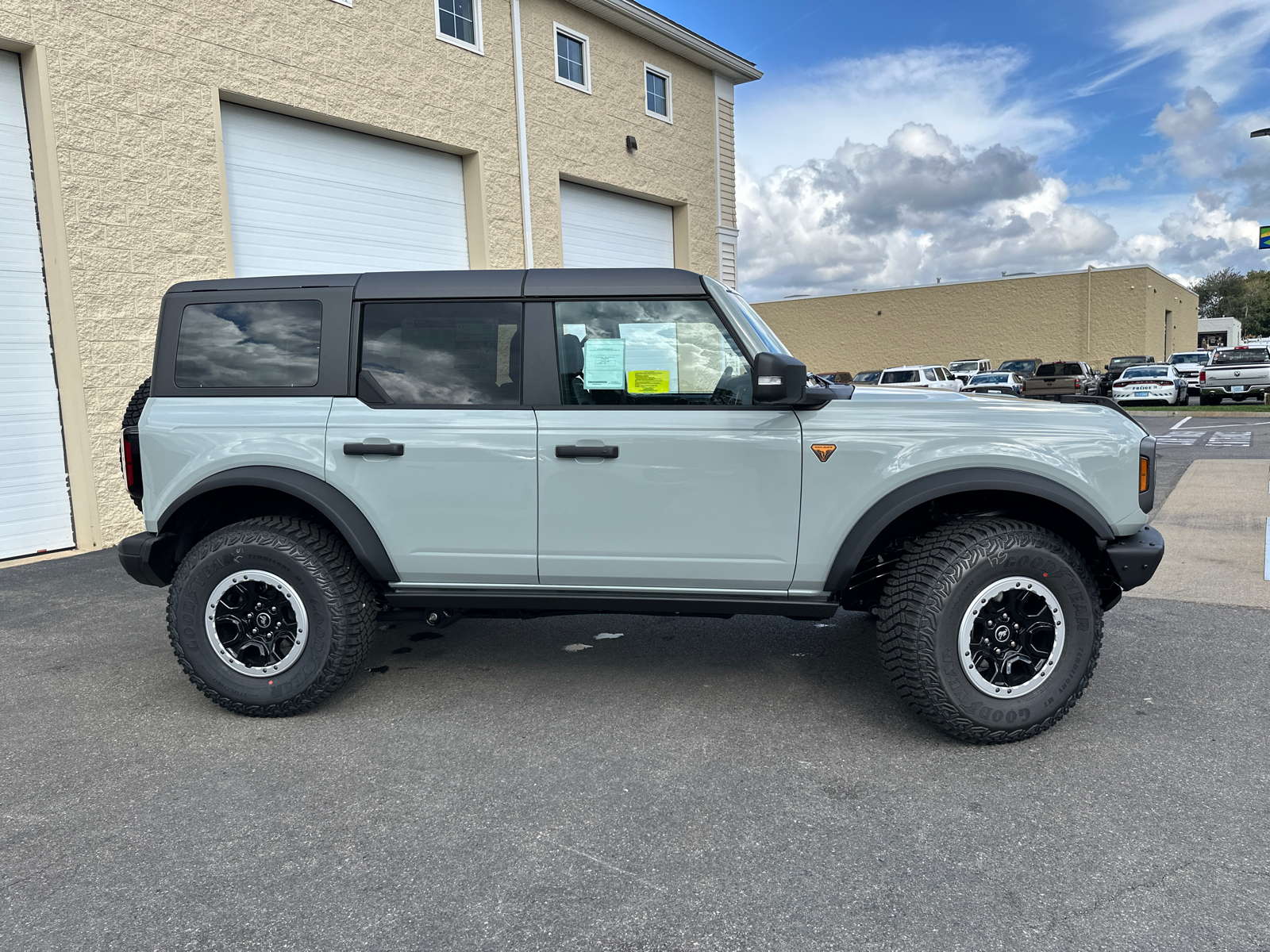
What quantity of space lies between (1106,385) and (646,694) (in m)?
33.1

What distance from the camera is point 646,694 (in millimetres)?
4008

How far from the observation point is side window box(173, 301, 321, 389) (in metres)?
3.82

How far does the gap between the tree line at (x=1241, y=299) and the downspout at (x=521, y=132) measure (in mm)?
97251

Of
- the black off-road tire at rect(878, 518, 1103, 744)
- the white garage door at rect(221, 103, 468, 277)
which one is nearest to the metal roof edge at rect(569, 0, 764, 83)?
the white garage door at rect(221, 103, 468, 277)

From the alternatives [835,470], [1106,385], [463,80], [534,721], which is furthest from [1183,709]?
[1106,385]

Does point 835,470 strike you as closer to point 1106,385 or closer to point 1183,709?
point 1183,709

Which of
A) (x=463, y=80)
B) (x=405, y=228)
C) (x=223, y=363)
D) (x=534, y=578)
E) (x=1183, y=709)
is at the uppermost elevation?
(x=463, y=80)

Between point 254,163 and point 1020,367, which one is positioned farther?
point 1020,367

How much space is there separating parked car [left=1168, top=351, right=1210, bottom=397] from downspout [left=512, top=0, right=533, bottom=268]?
23629 mm

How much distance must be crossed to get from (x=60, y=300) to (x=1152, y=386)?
27247 mm

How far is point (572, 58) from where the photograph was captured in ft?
42.4

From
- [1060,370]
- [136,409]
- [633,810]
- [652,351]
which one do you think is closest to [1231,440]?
[1060,370]

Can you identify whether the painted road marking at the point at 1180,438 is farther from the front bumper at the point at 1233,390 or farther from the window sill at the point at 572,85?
the window sill at the point at 572,85

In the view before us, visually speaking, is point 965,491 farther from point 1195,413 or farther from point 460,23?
point 1195,413
